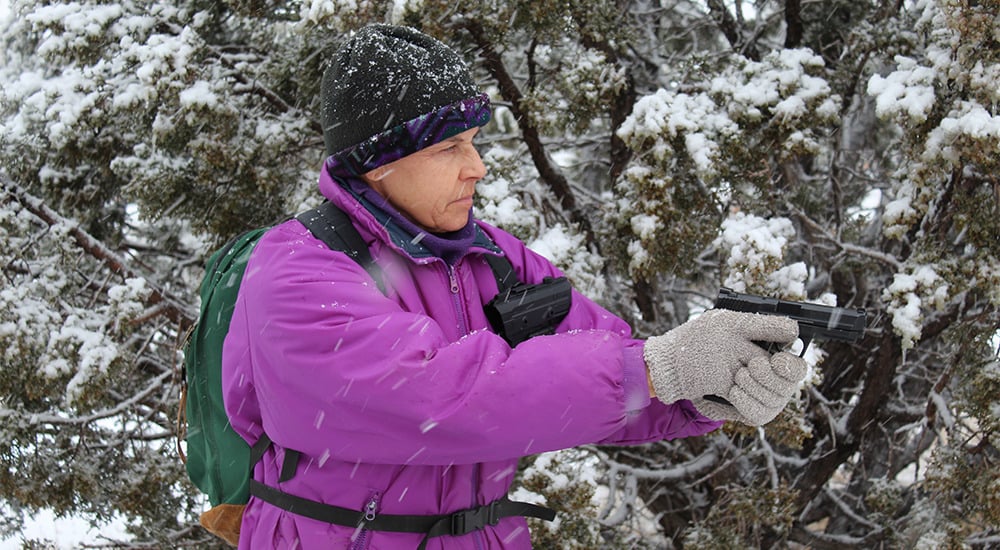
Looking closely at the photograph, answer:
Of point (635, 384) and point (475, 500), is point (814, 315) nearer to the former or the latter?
point (635, 384)

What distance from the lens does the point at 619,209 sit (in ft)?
13.3

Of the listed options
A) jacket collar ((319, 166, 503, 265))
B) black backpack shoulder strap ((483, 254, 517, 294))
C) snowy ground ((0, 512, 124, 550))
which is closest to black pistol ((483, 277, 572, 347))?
black backpack shoulder strap ((483, 254, 517, 294))

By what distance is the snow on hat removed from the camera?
193cm

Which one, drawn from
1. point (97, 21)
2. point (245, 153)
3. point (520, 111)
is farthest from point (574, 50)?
point (97, 21)

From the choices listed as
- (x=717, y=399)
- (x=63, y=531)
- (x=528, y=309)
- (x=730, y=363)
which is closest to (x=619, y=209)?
(x=528, y=309)

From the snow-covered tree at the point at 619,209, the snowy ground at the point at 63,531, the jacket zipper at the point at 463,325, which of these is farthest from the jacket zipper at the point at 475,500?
the snowy ground at the point at 63,531

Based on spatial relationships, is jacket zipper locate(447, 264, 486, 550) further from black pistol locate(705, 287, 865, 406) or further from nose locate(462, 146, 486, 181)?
black pistol locate(705, 287, 865, 406)

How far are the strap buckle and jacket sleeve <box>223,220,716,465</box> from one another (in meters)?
0.30

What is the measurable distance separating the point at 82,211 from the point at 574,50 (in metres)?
2.93

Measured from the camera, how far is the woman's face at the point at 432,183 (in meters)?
1.97

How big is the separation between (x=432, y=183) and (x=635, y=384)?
67 cm

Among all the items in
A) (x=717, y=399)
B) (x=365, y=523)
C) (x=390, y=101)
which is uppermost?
(x=390, y=101)

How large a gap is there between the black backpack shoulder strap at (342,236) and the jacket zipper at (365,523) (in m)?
0.44

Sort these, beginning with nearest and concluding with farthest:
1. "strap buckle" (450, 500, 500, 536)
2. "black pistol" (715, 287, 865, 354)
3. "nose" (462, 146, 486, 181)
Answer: "black pistol" (715, 287, 865, 354) < "strap buckle" (450, 500, 500, 536) < "nose" (462, 146, 486, 181)
